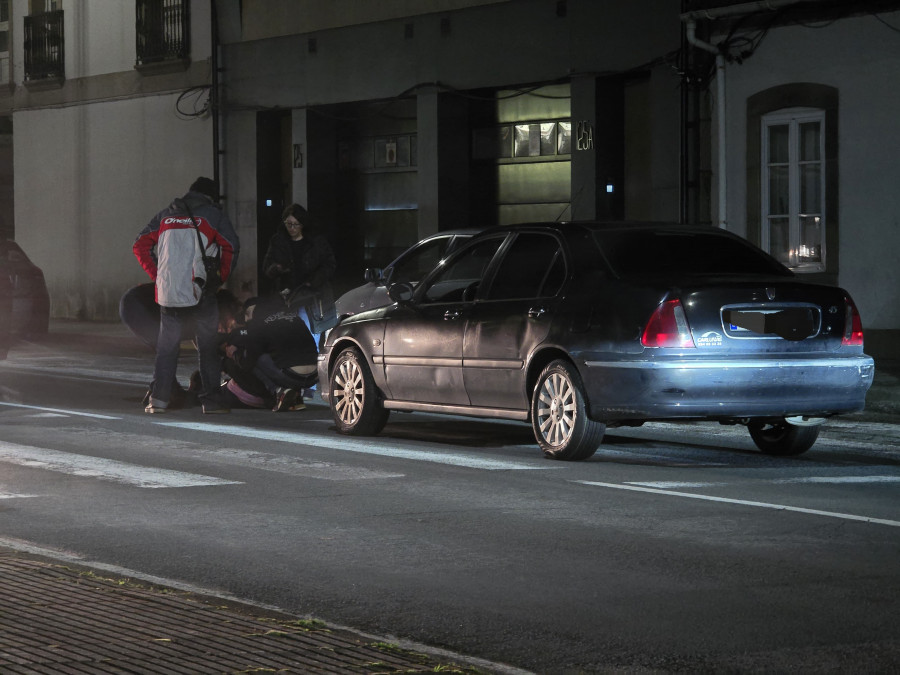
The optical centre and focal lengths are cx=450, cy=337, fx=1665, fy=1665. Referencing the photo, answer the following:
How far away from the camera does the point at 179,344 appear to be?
1370 centimetres

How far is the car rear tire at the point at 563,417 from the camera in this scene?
393 inches

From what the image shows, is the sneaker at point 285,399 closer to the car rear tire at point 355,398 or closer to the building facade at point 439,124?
the car rear tire at point 355,398

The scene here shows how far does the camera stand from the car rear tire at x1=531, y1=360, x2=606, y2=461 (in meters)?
9.98

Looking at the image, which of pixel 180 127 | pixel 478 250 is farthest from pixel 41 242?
pixel 478 250

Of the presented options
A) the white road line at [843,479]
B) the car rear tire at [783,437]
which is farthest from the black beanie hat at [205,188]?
the white road line at [843,479]

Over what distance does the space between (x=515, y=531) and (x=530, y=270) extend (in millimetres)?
3357

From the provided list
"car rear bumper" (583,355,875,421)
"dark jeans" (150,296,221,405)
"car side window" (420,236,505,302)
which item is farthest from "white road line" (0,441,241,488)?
"dark jeans" (150,296,221,405)

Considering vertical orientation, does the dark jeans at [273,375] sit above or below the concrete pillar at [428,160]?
below

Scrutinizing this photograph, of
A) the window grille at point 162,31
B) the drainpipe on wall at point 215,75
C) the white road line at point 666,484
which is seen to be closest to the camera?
the white road line at point 666,484

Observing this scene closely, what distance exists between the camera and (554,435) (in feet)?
33.5

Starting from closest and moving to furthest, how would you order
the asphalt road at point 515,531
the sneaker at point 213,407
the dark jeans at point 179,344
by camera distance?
the asphalt road at point 515,531 < the dark jeans at point 179,344 < the sneaker at point 213,407

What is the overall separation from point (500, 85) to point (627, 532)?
17.6m

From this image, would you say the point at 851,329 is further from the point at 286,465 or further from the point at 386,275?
the point at 386,275

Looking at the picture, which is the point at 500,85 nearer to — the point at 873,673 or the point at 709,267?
the point at 709,267
